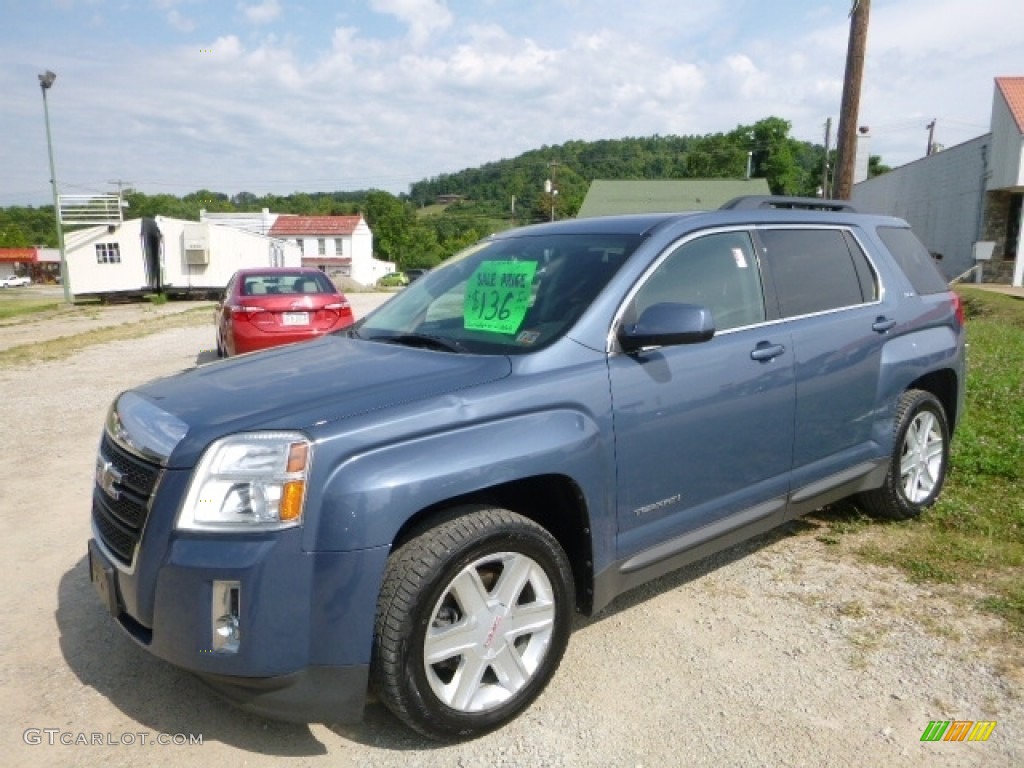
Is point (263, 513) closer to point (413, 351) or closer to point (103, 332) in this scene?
point (413, 351)

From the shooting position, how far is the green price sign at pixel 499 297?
10.4ft

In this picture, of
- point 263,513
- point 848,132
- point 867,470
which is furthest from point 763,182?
point 263,513

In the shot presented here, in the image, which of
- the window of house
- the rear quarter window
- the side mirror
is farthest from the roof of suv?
the window of house

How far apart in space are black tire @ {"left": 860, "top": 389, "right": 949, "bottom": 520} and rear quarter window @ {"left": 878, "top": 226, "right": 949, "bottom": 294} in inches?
27.0

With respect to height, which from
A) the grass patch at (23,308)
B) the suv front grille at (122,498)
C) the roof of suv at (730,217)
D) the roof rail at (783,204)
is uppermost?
the roof rail at (783,204)

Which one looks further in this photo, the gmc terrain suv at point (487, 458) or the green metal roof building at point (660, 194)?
the green metal roof building at point (660, 194)

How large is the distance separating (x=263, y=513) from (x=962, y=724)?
8.35 ft

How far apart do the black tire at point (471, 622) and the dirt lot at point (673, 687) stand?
164 mm

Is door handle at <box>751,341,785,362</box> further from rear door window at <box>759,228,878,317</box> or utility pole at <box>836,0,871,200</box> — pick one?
utility pole at <box>836,0,871,200</box>

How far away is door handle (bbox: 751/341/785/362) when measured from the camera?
3.40 m

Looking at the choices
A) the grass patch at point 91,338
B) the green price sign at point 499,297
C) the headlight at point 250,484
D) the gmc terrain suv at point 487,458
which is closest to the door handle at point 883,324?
the gmc terrain suv at point 487,458

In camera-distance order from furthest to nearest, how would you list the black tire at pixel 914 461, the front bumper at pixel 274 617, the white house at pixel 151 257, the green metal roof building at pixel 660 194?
the green metal roof building at pixel 660 194 < the white house at pixel 151 257 < the black tire at pixel 914 461 < the front bumper at pixel 274 617

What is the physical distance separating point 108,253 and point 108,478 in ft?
121

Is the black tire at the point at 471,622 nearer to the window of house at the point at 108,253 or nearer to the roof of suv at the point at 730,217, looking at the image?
the roof of suv at the point at 730,217
